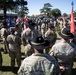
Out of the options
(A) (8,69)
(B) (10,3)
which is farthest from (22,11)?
(A) (8,69)

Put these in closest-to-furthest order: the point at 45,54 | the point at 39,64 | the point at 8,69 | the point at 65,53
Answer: the point at 39,64
the point at 45,54
the point at 65,53
the point at 8,69

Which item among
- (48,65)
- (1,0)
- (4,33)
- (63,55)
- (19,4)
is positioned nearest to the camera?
(48,65)

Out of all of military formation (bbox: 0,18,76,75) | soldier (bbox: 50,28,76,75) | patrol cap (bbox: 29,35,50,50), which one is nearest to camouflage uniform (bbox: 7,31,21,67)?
military formation (bbox: 0,18,76,75)

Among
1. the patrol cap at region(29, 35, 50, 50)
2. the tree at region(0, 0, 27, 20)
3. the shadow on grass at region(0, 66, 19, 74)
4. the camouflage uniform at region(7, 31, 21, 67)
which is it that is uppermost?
the tree at region(0, 0, 27, 20)

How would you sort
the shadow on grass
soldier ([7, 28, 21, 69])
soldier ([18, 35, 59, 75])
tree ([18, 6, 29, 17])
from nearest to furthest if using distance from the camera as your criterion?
soldier ([18, 35, 59, 75]) < soldier ([7, 28, 21, 69]) < the shadow on grass < tree ([18, 6, 29, 17])

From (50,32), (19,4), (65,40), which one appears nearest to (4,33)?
(50,32)

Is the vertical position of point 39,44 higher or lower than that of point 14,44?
higher

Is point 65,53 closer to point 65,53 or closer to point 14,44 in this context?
point 65,53

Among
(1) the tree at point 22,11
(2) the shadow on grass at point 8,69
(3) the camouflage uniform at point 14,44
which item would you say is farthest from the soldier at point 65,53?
(1) the tree at point 22,11

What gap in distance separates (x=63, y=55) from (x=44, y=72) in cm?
179

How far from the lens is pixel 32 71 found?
4.78 meters

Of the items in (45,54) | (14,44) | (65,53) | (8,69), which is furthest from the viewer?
(8,69)

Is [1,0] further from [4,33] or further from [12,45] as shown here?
[12,45]

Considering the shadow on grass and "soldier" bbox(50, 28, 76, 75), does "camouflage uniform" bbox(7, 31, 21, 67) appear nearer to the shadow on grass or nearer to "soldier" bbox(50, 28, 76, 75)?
the shadow on grass
